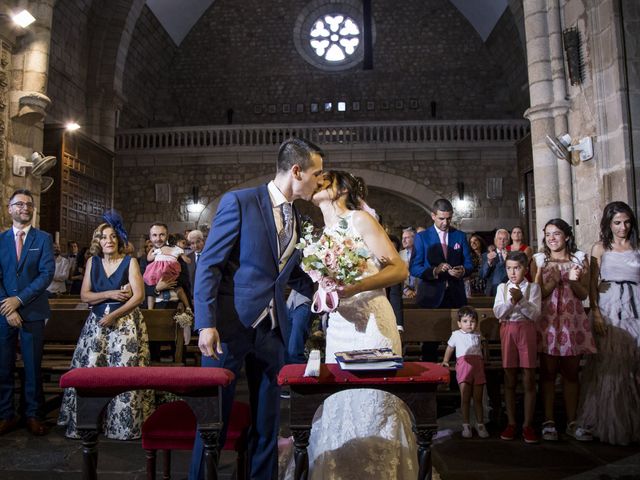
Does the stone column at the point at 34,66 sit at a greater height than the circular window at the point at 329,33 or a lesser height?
lesser

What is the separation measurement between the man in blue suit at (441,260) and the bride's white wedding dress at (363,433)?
2.17 meters

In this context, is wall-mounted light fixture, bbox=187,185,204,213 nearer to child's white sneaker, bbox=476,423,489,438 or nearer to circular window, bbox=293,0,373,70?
circular window, bbox=293,0,373,70

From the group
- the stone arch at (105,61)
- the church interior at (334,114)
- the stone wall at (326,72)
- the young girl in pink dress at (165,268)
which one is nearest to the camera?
the young girl in pink dress at (165,268)

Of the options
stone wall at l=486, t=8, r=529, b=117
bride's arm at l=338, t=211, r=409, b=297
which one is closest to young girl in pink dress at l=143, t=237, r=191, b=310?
bride's arm at l=338, t=211, r=409, b=297

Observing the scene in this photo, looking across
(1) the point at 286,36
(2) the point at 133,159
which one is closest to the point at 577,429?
(2) the point at 133,159

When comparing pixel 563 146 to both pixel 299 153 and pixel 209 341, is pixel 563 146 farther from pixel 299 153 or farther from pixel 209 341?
pixel 209 341

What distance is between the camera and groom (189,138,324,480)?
7.16ft

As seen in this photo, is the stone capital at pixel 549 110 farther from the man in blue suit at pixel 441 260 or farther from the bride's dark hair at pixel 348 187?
the bride's dark hair at pixel 348 187

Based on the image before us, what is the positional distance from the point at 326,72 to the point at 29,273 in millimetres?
15312

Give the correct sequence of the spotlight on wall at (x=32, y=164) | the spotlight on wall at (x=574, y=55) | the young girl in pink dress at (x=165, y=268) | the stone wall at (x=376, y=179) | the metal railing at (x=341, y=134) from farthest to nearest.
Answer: the metal railing at (x=341, y=134) → the stone wall at (x=376, y=179) → the spotlight on wall at (x=32, y=164) → the spotlight on wall at (x=574, y=55) → the young girl in pink dress at (x=165, y=268)

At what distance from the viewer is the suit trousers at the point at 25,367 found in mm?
3818

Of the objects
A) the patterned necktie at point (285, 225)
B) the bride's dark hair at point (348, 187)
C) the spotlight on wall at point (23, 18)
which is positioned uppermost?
the spotlight on wall at point (23, 18)

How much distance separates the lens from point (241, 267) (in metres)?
2.23

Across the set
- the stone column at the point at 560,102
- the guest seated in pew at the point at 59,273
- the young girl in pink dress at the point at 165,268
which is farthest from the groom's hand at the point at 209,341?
the guest seated in pew at the point at 59,273
